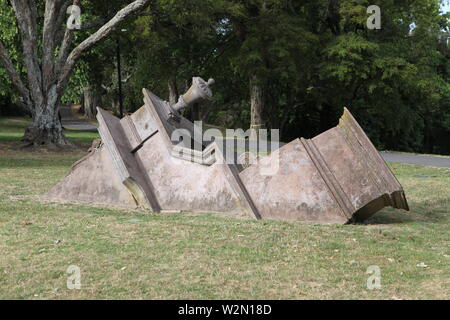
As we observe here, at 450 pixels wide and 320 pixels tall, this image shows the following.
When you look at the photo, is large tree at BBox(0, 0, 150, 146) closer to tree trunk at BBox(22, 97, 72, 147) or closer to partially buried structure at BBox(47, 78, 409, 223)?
tree trunk at BBox(22, 97, 72, 147)

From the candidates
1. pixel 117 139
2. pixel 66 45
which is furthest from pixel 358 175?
pixel 66 45

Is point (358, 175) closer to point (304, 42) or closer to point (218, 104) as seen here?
point (304, 42)

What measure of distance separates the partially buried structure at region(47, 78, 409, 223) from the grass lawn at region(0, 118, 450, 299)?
13.5 inches

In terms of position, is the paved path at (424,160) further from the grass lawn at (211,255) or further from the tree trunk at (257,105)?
the grass lawn at (211,255)

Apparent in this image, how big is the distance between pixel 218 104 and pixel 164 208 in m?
30.4

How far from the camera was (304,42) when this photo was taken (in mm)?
24469

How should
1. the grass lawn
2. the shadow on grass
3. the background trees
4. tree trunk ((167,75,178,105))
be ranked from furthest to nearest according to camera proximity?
tree trunk ((167,75,178,105)), the background trees, the shadow on grass, the grass lawn

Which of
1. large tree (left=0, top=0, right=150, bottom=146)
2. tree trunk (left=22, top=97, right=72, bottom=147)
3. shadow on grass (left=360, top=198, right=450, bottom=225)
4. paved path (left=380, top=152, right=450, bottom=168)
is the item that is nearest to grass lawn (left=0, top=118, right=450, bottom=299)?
shadow on grass (left=360, top=198, right=450, bottom=225)

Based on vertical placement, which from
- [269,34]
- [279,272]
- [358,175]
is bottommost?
[279,272]

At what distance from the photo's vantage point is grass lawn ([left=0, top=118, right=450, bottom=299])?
4879 mm

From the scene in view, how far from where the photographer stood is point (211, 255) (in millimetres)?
5945

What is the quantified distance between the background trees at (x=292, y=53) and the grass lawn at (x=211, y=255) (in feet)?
46.6

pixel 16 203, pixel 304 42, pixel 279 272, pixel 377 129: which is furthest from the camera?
pixel 377 129

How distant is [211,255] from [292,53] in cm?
2019
